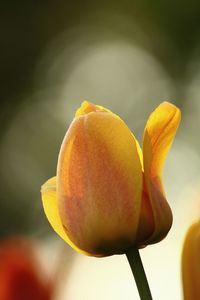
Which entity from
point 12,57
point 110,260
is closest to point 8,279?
point 110,260

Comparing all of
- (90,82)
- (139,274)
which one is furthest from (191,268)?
(90,82)

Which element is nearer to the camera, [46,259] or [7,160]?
[46,259]

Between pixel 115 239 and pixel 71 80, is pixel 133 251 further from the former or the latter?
pixel 71 80

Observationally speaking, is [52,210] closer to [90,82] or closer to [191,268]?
[191,268]

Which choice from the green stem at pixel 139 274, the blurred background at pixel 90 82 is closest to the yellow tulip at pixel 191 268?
the green stem at pixel 139 274

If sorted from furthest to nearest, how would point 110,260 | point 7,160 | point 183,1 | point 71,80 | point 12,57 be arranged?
point 71,80
point 7,160
point 12,57
point 183,1
point 110,260

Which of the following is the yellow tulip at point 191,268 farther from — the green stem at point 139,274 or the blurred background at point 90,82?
the blurred background at point 90,82

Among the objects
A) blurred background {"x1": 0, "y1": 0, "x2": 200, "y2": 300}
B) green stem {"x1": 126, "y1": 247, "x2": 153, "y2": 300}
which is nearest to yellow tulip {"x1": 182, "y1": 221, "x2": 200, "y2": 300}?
green stem {"x1": 126, "y1": 247, "x2": 153, "y2": 300}
